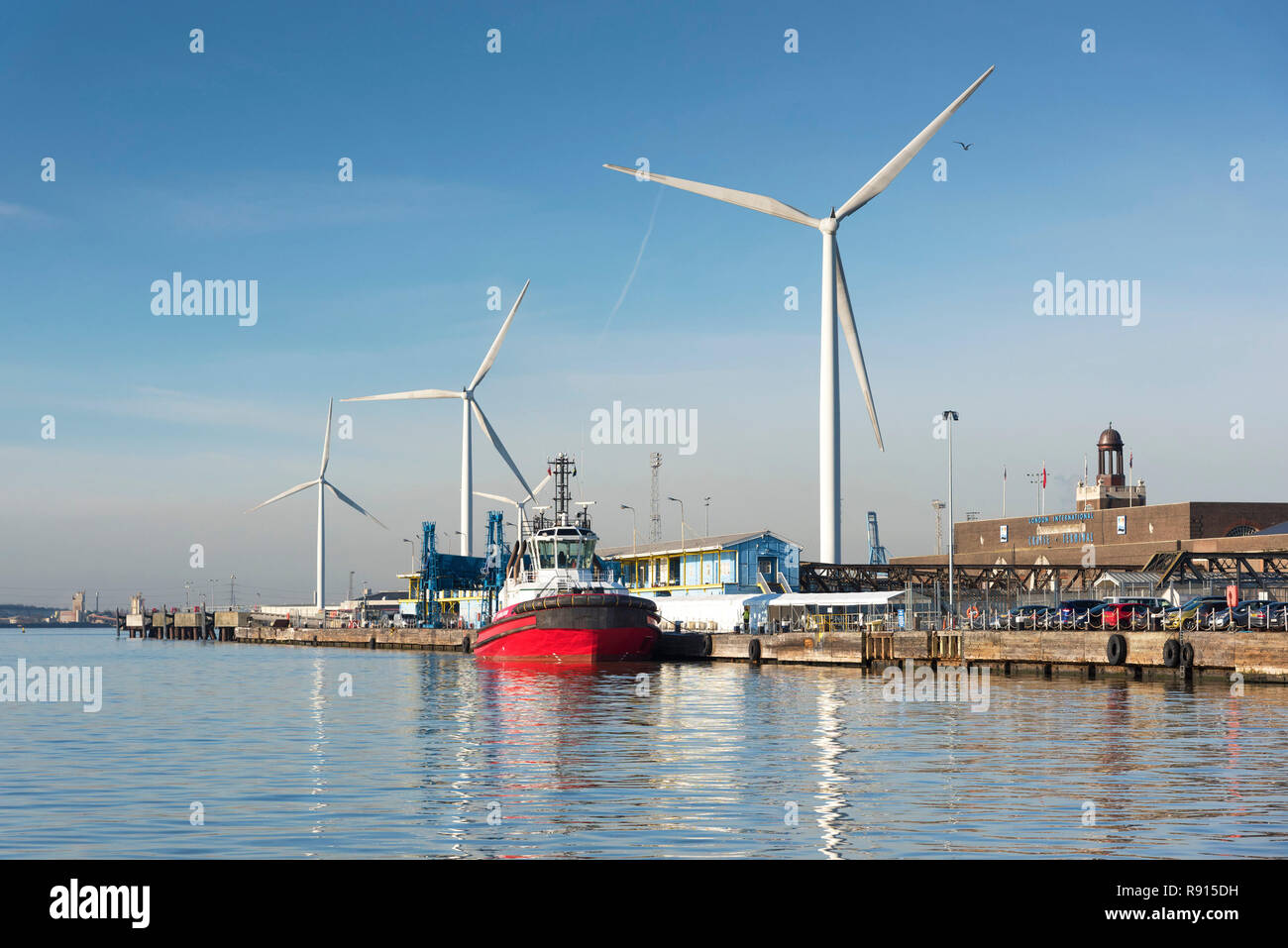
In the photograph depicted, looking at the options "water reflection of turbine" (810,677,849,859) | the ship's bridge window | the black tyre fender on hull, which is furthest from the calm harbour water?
the ship's bridge window

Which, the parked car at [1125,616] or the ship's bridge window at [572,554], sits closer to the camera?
the parked car at [1125,616]

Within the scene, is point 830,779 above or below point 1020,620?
above

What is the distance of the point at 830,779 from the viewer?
26.9 m

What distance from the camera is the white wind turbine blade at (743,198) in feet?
299

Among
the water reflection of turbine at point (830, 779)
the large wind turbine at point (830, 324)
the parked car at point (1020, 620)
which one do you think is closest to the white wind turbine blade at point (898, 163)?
the large wind turbine at point (830, 324)

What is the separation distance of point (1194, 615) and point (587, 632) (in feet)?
130

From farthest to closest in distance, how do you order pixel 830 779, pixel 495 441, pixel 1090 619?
pixel 495 441 < pixel 1090 619 < pixel 830 779

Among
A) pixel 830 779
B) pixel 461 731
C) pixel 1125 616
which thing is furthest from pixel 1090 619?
pixel 830 779

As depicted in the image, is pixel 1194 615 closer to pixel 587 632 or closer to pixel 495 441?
pixel 587 632

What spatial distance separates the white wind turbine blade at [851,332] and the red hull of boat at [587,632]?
72.2 feet

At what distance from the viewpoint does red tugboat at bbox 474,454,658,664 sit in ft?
284

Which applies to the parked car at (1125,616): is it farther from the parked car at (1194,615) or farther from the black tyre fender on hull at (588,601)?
the black tyre fender on hull at (588,601)
